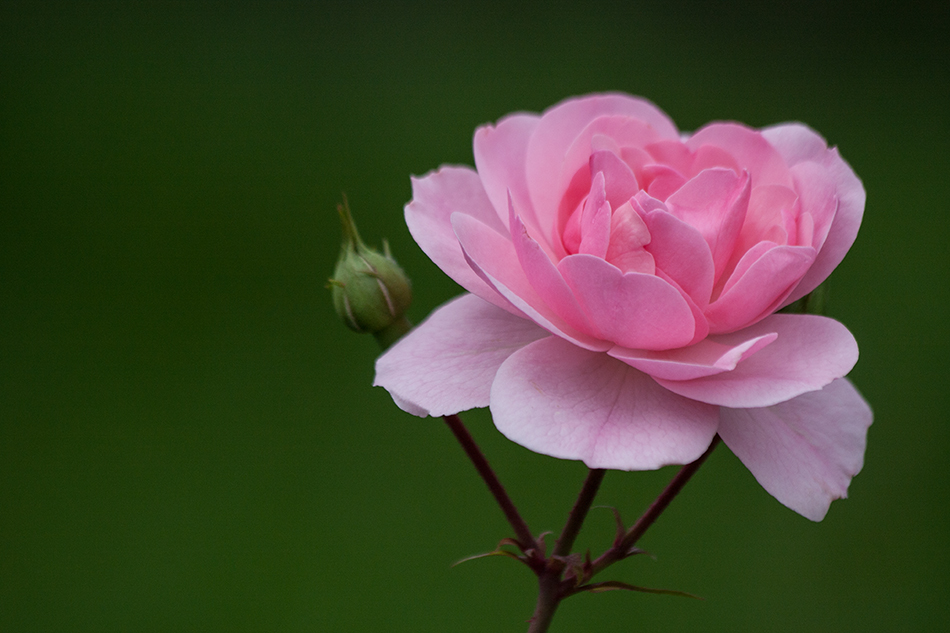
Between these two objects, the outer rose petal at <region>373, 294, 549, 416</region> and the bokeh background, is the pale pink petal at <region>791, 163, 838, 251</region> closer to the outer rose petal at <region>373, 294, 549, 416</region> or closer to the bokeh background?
the outer rose petal at <region>373, 294, 549, 416</region>

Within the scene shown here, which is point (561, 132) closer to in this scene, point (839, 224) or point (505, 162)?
point (505, 162)

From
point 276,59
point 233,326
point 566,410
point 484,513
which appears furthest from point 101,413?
point 566,410

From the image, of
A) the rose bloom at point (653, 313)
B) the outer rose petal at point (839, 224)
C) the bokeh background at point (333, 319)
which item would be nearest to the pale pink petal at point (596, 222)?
the rose bloom at point (653, 313)

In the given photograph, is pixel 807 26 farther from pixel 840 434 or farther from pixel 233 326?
pixel 840 434

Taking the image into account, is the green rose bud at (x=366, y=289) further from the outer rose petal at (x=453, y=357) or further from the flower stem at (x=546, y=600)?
the flower stem at (x=546, y=600)

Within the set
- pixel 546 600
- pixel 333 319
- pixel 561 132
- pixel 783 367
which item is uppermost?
pixel 561 132

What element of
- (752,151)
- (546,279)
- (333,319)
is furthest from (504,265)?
(333,319)

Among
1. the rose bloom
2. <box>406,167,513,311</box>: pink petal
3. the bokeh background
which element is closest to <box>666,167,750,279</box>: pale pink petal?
the rose bloom
